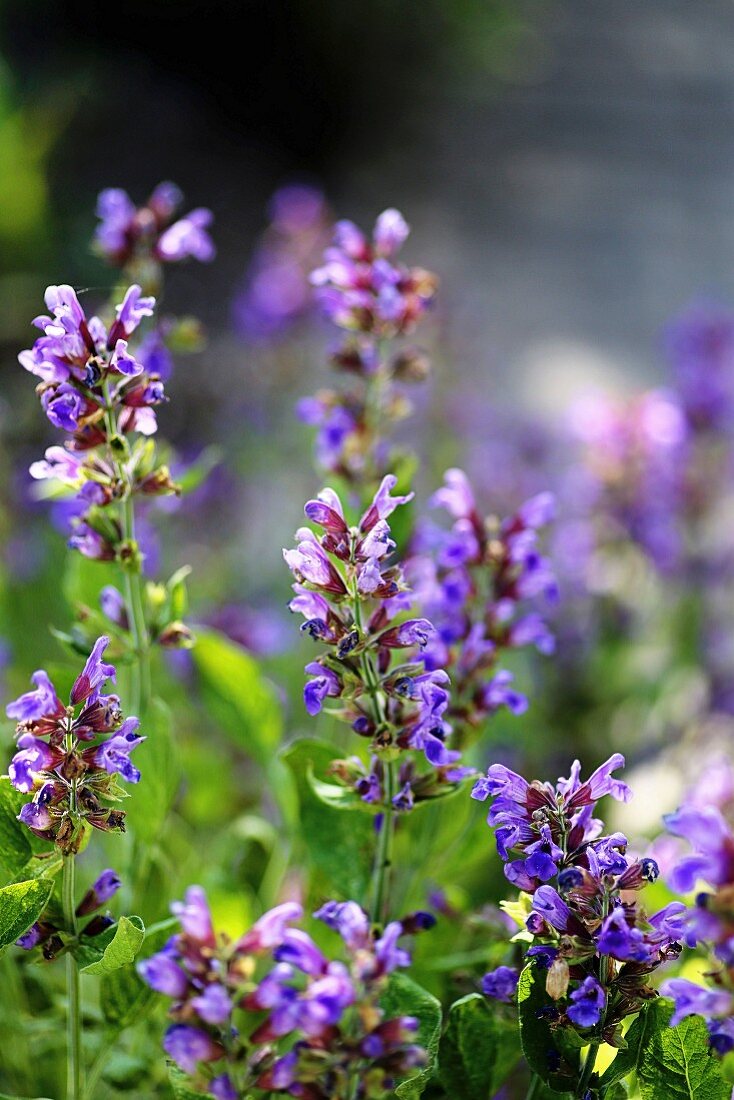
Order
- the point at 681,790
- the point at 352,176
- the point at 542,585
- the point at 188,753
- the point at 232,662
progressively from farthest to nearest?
the point at 352,176 < the point at 681,790 < the point at 188,753 < the point at 232,662 < the point at 542,585

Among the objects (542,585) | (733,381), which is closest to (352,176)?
(733,381)

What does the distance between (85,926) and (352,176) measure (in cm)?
442

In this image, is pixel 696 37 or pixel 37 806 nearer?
pixel 37 806

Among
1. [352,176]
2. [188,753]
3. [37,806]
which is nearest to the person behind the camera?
[37,806]

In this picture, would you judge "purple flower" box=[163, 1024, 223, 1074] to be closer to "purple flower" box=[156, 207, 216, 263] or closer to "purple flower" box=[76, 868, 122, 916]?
"purple flower" box=[76, 868, 122, 916]

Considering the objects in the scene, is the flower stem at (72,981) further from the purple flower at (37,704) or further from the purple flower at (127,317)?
the purple flower at (127,317)

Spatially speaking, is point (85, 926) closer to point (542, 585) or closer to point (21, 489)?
point (542, 585)

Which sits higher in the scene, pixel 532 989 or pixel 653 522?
pixel 653 522

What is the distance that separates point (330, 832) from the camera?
862 millimetres

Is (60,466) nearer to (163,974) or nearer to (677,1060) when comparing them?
(163,974)

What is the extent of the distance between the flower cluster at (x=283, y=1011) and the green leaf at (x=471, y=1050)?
0.46ft

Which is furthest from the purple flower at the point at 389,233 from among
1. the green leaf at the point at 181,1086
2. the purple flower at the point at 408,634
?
the green leaf at the point at 181,1086

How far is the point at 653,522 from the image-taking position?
1606mm

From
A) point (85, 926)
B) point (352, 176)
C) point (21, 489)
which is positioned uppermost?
point (352, 176)
